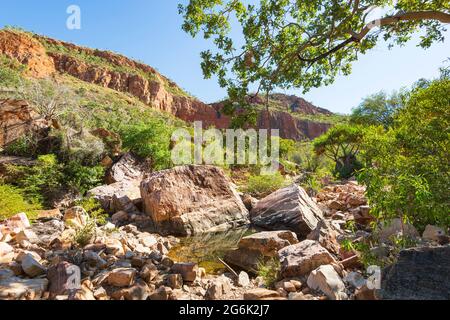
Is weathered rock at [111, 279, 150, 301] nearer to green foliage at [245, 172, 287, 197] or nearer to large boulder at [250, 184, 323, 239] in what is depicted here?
large boulder at [250, 184, 323, 239]

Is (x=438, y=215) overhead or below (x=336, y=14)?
below

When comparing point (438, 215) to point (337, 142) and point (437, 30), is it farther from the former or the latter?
point (337, 142)

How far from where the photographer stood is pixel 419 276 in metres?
2.49

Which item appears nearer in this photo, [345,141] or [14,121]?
[14,121]

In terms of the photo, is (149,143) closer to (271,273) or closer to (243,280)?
(243,280)

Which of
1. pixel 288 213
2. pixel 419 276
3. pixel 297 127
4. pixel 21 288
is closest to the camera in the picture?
pixel 419 276

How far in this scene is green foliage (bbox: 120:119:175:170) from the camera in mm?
11195

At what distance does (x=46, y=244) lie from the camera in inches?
180

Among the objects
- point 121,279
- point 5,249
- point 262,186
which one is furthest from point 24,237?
point 262,186

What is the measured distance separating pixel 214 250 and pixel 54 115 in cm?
871

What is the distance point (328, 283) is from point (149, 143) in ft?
31.3

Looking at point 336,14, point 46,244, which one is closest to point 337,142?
point 336,14

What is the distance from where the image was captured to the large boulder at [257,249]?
4801mm

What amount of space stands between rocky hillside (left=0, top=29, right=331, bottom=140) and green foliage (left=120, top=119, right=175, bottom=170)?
2420cm
